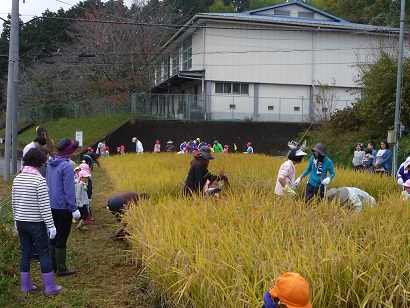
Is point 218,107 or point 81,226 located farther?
point 218,107

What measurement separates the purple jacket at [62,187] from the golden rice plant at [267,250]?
850 millimetres

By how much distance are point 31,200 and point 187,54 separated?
100 ft

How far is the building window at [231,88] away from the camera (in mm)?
31969

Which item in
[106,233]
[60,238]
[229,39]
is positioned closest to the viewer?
[60,238]

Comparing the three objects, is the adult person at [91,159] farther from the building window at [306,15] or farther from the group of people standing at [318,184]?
the building window at [306,15]

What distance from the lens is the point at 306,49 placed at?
3197cm

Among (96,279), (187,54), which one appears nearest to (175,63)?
(187,54)

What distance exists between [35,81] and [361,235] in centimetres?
3845

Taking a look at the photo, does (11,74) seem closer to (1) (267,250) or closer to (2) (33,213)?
(2) (33,213)

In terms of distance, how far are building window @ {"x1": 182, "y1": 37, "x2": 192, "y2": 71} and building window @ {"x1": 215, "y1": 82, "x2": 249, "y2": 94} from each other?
3.02m

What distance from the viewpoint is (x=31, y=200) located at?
5.06m

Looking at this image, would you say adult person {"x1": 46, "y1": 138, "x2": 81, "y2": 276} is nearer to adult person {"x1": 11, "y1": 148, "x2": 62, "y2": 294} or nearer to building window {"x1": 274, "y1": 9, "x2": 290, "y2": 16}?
adult person {"x1": 11, "y1": 148, "x2": 62, "y2": 294}

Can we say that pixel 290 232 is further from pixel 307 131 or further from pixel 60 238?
pixel 307 131

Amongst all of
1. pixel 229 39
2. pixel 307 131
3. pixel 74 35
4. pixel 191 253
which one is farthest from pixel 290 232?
pixel 74 35
